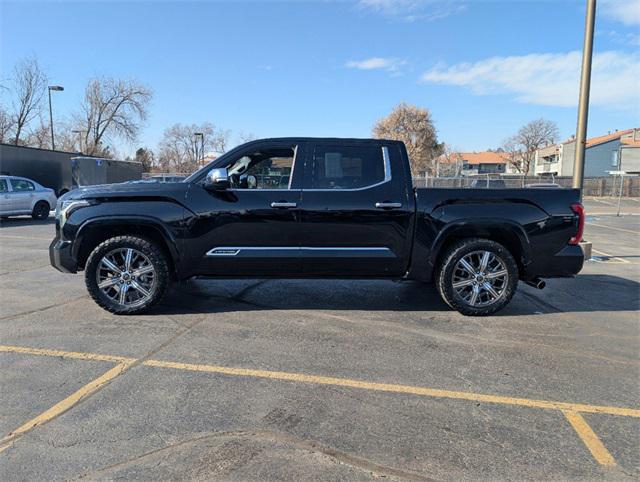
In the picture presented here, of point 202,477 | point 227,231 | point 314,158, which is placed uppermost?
point 314,158

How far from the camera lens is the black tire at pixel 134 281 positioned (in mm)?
4992

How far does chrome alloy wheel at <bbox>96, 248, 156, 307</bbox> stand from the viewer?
5039mm

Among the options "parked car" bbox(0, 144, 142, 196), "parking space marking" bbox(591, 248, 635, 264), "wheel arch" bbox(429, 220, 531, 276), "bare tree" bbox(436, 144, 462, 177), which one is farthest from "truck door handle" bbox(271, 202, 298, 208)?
"bare tree" bbox(436, 144, 462, 177)

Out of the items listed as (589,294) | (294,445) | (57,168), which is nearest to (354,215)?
(294,445)

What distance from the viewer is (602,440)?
282cm

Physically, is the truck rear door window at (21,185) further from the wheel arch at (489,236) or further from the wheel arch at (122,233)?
the wheel arch at (489,236)

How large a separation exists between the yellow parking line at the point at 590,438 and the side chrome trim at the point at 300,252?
2.46m

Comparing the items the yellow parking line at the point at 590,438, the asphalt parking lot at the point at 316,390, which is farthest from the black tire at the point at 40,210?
the yellow parking line at the point at 590,438

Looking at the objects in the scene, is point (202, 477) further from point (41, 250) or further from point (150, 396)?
point (41, 250)

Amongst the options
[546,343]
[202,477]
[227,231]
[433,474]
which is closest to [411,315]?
[546,343]

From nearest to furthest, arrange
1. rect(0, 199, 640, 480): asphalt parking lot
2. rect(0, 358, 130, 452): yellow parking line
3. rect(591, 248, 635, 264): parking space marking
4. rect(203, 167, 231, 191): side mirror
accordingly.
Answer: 1. rect(0, 199, 640, 480): asphalt parking lot
2. rect(0, 358, 130, 452): yellow parking line
3. rect(203, 167, 231, 191): side mirror
4. rect(591, 248, 635, 264): parking space marking

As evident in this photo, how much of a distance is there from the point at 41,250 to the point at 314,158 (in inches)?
303

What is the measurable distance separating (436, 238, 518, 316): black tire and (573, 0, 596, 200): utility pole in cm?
467

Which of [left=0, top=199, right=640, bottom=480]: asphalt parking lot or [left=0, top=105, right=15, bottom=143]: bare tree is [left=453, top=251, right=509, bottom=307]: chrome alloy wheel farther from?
[left=0, top=105, right=15, bottom=143]: bare tree
